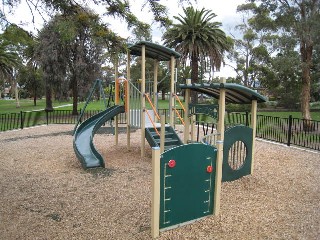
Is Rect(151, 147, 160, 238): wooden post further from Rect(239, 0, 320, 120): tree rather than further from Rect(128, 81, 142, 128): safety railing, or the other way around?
Rect(239, 0, 320, 120): tree

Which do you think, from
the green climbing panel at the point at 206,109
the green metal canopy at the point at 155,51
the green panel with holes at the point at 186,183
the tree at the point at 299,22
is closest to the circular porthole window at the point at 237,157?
the green climbing panel at the point at 206,109

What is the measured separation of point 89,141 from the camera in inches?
305

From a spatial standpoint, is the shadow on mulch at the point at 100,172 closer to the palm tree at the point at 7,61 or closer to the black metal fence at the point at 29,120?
the black metal fence at the point at 29,120

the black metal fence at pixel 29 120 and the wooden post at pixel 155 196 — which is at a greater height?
the black metal fence at pixel 29 120

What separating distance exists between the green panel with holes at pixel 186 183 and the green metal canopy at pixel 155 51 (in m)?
4.00

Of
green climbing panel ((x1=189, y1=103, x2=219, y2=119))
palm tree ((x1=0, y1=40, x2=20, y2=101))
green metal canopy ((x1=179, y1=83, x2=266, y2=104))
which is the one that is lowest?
green climbing panel ((x1=189, y1=103, x2=219, y2=119))

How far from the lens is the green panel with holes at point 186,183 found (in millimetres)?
3891

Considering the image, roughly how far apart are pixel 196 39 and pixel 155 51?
1445 cm

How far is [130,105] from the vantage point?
829 centimetres

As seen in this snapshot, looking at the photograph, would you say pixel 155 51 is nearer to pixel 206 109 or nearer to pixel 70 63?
pixel 206 109

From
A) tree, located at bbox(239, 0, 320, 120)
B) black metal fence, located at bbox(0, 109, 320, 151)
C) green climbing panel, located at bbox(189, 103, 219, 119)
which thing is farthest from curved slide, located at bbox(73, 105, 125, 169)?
tree, located at bbox(239, 0, 320, 120)

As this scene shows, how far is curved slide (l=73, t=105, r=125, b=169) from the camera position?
23.0ft

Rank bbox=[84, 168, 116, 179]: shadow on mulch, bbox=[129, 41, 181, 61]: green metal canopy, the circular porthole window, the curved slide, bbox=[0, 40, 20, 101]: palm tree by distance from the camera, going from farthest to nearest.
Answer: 1. bbox=[0, 40, 20, 101]: palm tree
2. bbox=[129, 41, 181, 61]: green metal canopy
3. the curved slide
4. bbox=[84, 168, 116, 179]: shadow on mulch
5. the circular porthole window

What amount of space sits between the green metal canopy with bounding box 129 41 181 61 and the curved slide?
180 centimetres
